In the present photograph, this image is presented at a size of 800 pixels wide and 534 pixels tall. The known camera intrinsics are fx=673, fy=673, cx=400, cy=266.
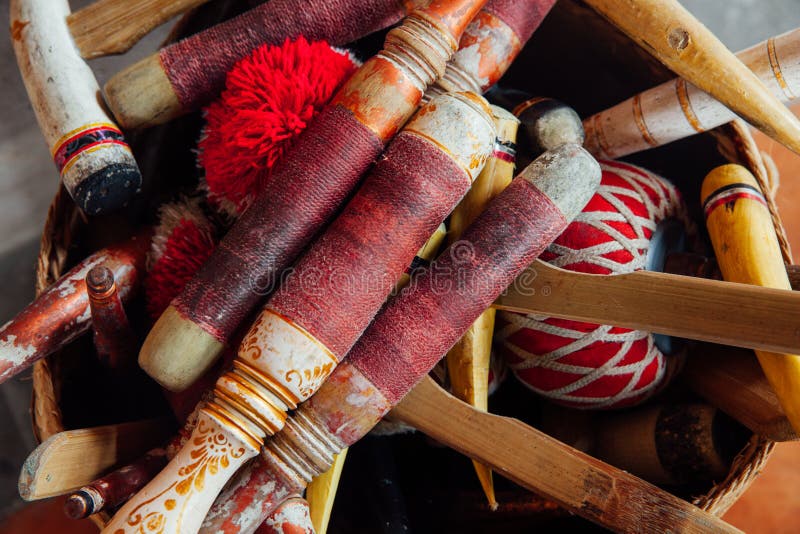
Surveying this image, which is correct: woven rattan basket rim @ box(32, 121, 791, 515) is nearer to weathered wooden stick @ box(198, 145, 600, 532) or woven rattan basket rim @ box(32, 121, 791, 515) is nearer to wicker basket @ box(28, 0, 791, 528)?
wicker basket @ box(28, 0, 791, 528)

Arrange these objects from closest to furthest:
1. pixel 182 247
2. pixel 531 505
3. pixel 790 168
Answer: pixel 182 247
pixel 531 505
pixel 790 168

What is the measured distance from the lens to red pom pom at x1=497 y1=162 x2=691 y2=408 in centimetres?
80

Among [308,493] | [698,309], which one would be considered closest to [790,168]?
[698,309]

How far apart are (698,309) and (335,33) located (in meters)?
0.52

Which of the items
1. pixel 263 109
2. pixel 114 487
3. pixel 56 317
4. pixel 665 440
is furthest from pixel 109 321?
pixel 665 440

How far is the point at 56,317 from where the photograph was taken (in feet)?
2.45

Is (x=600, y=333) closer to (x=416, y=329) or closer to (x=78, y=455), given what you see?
(x=416, y=329)

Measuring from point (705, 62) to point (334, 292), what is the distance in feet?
1.61

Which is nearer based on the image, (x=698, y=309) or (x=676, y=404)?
(x=698, y=309)

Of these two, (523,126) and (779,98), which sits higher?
(779,98)

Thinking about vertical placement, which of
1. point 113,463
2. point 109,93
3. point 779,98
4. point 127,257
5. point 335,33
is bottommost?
point 113,463

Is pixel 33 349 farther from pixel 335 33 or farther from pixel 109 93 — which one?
pixel 335 33

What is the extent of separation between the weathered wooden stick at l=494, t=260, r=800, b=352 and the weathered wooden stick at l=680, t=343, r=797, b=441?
152mm

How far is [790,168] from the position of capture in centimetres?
118
